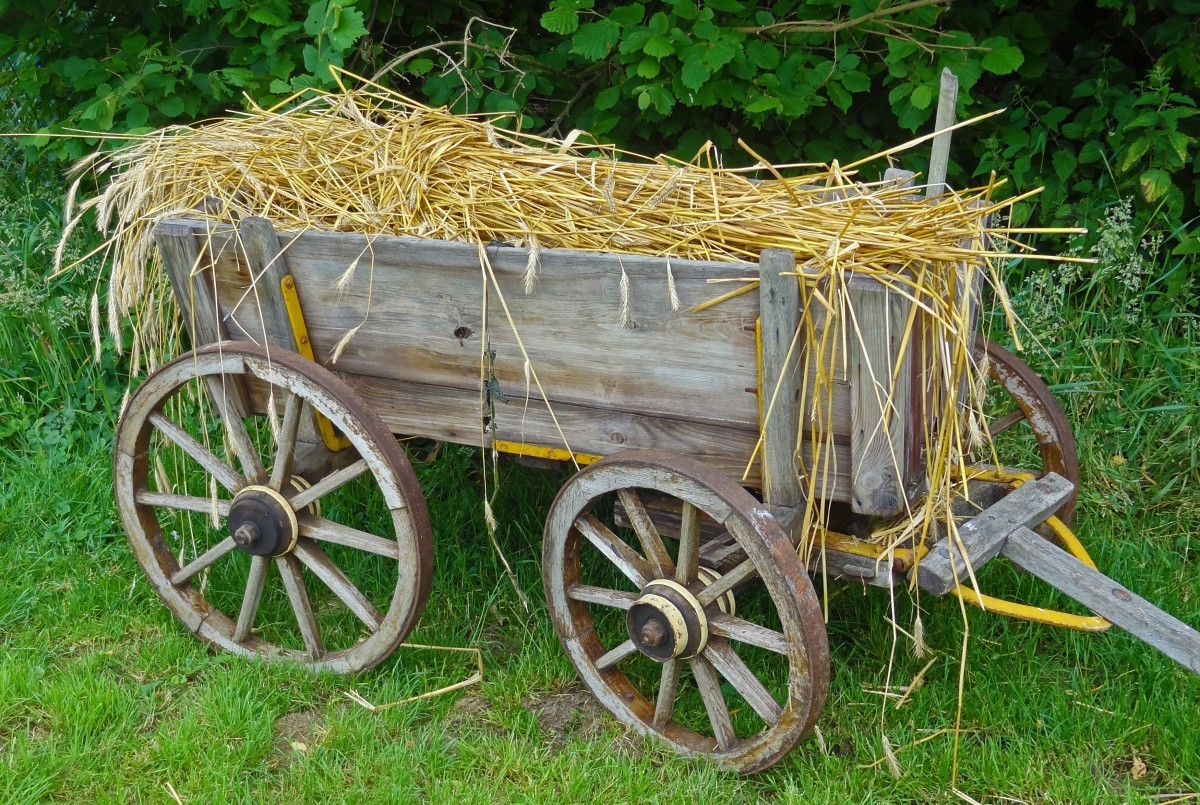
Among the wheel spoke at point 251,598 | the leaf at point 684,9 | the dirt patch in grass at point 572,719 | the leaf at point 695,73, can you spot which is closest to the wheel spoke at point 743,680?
the dirt patch in grass at point 572,719

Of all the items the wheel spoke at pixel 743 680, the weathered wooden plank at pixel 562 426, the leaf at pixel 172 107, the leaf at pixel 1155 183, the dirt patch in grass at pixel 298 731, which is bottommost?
the dirt patch in grass at pixel 298 731

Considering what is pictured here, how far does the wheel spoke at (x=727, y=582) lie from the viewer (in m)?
2.33

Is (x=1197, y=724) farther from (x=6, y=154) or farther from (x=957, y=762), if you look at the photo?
(x=6, y=154)

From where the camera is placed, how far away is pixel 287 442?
273cm

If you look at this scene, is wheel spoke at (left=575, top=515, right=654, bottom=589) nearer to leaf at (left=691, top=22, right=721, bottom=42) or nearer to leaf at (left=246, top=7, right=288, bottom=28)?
leaf at (left=691, top=22, right=721, bottom=42)

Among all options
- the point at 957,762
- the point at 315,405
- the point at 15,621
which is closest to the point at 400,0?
the point at 315,405

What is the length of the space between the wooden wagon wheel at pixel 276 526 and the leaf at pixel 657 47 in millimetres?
1565

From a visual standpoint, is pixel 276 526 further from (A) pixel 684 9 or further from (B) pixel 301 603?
(A) pixel 684 9

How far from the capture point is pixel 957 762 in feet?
8.39

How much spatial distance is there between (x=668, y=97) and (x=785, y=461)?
1732mm

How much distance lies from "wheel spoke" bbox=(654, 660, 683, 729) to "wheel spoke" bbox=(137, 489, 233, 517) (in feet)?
3.90

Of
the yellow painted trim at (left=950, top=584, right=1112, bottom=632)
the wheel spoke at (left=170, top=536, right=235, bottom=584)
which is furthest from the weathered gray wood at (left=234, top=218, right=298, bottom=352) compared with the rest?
the yellow painted trim at (left=950, top=584, right=1112, bottom=632)

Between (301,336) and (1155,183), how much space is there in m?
2.82

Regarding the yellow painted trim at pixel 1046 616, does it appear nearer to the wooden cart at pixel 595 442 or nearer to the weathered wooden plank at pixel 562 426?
the wooden cart at pixel 595 442
